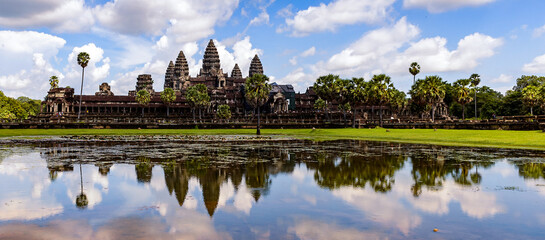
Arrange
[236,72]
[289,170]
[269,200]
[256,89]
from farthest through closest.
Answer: [236,72] → [256,89] → [289,170] → [269,200]

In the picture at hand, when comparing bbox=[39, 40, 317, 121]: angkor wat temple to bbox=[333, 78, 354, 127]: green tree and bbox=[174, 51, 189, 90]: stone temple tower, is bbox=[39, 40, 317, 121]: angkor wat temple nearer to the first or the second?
bbox=[174, 51, 189, 90]: stone temple tower

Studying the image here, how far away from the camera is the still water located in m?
9.23

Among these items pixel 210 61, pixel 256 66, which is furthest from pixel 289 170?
pixel 256 66

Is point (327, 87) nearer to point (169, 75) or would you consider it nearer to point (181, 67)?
point (181, 67)

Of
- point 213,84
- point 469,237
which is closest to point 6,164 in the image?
point 469,237

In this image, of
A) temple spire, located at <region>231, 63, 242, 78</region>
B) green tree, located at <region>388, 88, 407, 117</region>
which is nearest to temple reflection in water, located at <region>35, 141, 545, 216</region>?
green tree, located at <region>388, 88, 407, 117</region>

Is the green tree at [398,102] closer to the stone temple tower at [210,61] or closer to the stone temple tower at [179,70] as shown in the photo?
the stone temple tower at [210,61]

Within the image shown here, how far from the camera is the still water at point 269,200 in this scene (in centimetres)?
923

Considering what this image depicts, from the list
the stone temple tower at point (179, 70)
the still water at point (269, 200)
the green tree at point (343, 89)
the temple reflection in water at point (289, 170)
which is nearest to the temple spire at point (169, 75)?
the stone temple tower at point (179, 70)

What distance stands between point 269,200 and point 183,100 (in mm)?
114671

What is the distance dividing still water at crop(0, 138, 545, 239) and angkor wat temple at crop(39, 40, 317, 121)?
93585 mm

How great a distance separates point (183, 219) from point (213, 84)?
5393 inches

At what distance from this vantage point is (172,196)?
12820mm

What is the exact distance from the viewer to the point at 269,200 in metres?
12.5
